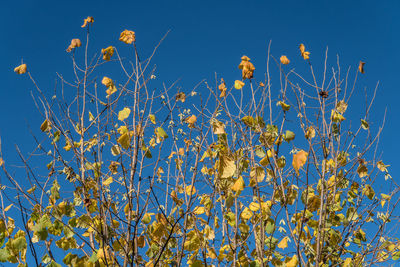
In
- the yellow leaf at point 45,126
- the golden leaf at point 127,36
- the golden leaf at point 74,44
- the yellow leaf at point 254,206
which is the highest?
the golden leaf at point 74,44

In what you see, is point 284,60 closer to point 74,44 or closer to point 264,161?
point 264,161

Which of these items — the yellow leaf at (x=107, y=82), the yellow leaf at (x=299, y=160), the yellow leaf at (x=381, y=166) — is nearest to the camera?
the yellow leaf at (x=299, y=160)

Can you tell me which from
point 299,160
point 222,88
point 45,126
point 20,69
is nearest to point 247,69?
point 222,88

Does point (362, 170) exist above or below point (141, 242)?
above

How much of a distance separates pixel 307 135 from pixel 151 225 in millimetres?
1268

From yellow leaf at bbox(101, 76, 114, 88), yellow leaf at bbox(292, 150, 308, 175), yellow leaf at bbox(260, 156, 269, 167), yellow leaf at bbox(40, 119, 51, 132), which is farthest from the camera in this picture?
yellow leaf at bbox(101, 76, 114, 88)

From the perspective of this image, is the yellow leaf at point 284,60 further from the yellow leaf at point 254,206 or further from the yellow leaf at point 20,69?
the yellow leaf at point 20,69

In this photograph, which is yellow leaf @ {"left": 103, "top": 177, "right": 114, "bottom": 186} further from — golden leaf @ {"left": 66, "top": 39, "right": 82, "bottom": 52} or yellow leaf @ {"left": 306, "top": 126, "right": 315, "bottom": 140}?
yellow leaf @ {"left": 306, "top": 126, "right": 315, "bottom": 140}

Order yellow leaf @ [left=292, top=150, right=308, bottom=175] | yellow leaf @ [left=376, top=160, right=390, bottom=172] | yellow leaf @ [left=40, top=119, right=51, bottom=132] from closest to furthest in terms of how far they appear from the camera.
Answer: yellow leaf @ [left=292, top=150, right=308, bottom=175] → yellow leaf @ [left=40, top=119, right=51, bottom=132] → yellow leaf @ [left=376, top=160, right=390, bottom=172]

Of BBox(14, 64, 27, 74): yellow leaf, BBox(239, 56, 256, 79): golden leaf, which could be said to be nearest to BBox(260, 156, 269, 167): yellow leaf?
→ BBox(239, 56, 256, 79): golden leaf

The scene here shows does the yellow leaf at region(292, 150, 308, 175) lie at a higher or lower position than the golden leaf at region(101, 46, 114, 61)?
lower

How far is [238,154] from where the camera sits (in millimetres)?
2578

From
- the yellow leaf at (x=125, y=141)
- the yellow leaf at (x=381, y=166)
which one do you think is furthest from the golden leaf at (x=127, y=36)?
the yellow leaf at (x=381, y=166)

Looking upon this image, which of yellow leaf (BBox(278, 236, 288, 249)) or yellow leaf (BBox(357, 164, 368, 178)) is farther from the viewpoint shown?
yellow leaf (BBox(357, 164, 368, 178))
